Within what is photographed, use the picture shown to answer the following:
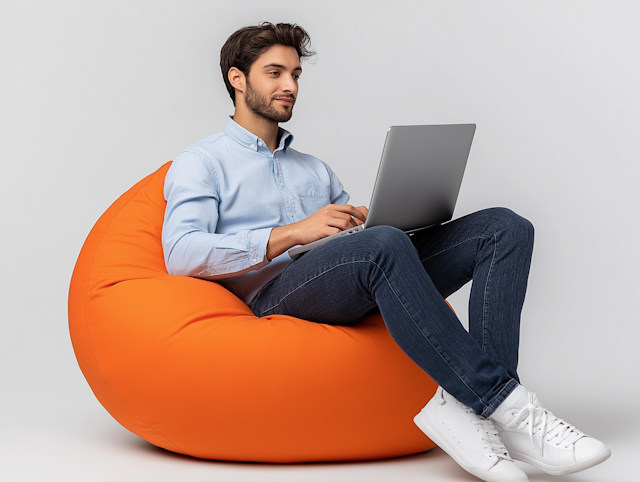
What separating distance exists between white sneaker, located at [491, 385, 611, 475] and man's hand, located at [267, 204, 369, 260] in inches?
26.0

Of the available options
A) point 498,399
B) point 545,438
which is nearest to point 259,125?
point 498,399

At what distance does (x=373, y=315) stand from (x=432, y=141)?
544 millimetres

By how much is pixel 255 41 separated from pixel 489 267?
1.15 meters

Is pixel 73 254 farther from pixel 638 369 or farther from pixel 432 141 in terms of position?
pixel 638 369

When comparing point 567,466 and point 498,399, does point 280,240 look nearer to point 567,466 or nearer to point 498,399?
point 498,399

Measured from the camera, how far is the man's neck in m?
2.45

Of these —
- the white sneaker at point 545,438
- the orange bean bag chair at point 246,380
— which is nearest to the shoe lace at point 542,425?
the white sneaker at point 545,438

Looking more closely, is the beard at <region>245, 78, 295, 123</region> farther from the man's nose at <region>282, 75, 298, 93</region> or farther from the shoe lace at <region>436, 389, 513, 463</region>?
the shoe lace at <region>436, 389, 513, 463</region>

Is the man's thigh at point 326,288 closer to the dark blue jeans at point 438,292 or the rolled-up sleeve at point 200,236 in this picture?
the dark blue jeans at point 438,292

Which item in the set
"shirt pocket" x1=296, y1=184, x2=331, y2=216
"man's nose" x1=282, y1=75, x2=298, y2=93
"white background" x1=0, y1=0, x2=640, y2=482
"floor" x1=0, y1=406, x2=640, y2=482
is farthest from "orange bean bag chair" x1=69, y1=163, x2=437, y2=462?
"white background" x1=0, y1=0, x2=640, y2=482

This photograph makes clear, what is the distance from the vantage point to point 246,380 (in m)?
1.86

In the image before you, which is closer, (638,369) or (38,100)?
(638,369)

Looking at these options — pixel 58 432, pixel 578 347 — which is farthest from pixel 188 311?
pixel 578 347

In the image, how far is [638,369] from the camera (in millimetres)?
2955
